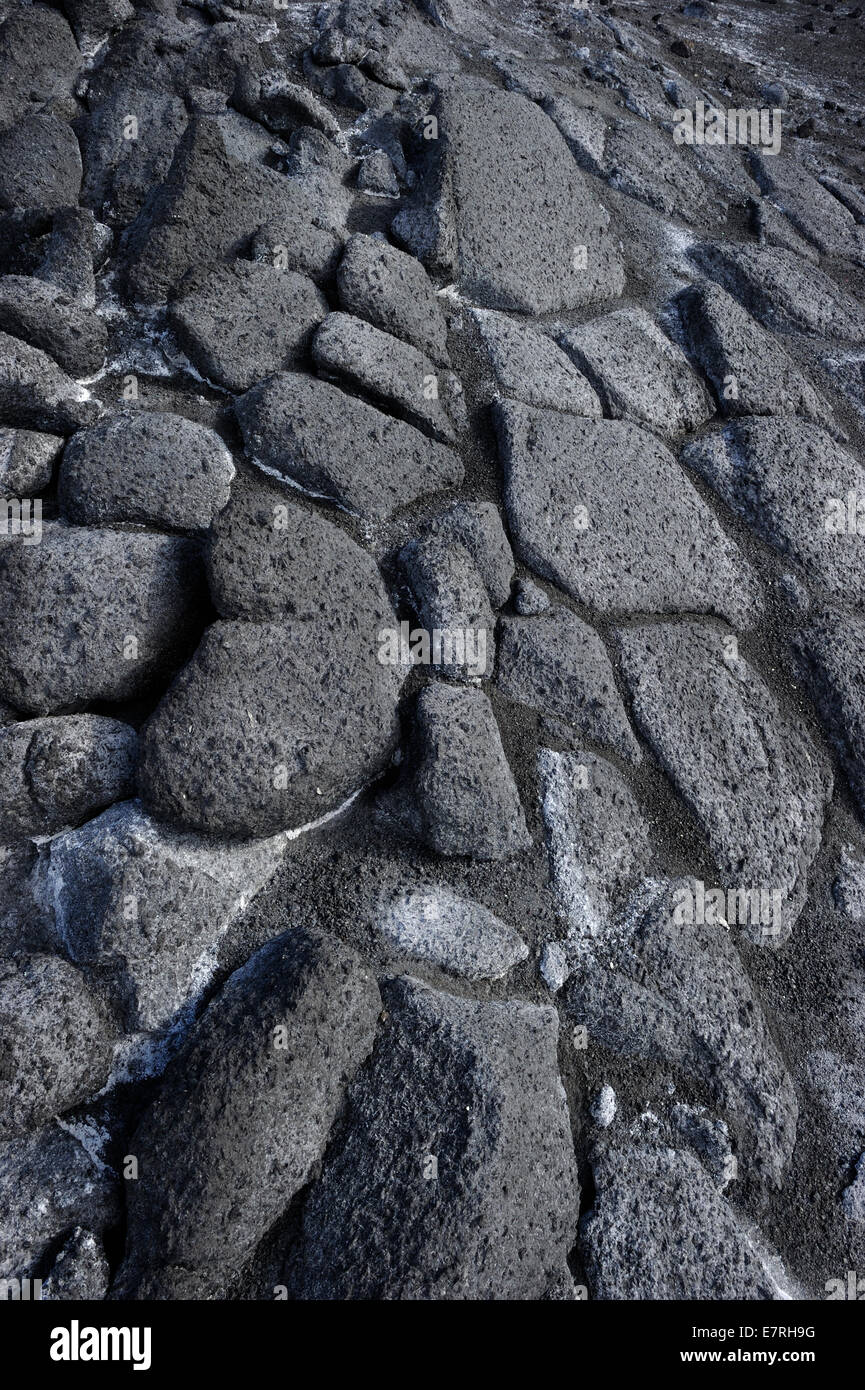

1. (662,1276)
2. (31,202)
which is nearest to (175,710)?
(662,1276)

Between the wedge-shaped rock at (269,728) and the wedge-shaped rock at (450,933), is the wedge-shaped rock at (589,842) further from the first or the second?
the wedge-shaped rock at (269,728)

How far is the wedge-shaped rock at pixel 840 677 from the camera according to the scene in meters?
2.99

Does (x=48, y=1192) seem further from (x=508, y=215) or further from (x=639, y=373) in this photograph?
(x=508, y=215)

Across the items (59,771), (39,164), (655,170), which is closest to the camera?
(59,771)

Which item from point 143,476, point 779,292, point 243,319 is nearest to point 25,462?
point 143,476

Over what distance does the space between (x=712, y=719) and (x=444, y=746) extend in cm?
93

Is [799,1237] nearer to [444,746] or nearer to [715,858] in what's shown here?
[715,858]

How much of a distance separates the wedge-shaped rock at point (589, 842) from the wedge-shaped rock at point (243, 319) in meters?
1.67

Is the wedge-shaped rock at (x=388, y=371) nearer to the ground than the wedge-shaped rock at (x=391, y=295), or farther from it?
nearer to the ground

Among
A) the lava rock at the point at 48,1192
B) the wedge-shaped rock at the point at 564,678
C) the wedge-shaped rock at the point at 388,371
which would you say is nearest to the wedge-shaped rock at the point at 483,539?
the wedge-shaped rock at the point at 564,678

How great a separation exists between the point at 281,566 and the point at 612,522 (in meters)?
1.21

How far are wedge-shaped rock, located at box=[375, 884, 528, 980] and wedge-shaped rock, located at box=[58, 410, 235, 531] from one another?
1.27 meters

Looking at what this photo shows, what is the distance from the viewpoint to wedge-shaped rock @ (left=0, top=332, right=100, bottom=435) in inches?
116

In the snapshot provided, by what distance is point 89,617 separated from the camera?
248 cm
